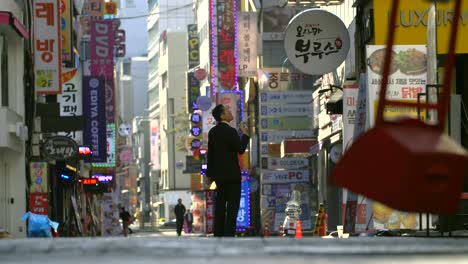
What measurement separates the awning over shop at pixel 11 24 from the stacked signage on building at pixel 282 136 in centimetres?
1640

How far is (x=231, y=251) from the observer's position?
7500 mm

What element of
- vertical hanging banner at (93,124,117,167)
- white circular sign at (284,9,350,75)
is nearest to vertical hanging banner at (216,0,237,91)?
vertical hanging banner at (93,124,117,167)

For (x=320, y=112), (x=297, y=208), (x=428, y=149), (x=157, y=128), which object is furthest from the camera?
(x=157, y=128)

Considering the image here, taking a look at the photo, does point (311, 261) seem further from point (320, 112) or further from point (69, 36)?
point (320, 112)

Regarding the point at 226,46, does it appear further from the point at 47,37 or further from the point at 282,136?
the point at 47,37

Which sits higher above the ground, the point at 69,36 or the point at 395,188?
the point at 69,36

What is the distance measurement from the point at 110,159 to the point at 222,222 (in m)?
58.8

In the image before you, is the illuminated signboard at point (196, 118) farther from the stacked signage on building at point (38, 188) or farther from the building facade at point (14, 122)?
the stacked signage on building at point (38, 188)

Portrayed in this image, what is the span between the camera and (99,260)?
675cm

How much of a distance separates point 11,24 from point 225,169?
14.3m

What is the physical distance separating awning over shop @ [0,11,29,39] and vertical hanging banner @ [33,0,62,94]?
116 centimetres

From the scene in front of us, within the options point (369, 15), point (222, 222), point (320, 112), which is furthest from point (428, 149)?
point (320, 112)

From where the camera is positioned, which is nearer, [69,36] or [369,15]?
[369,15]

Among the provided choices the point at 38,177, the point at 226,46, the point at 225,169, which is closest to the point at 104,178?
the point at 226,46
